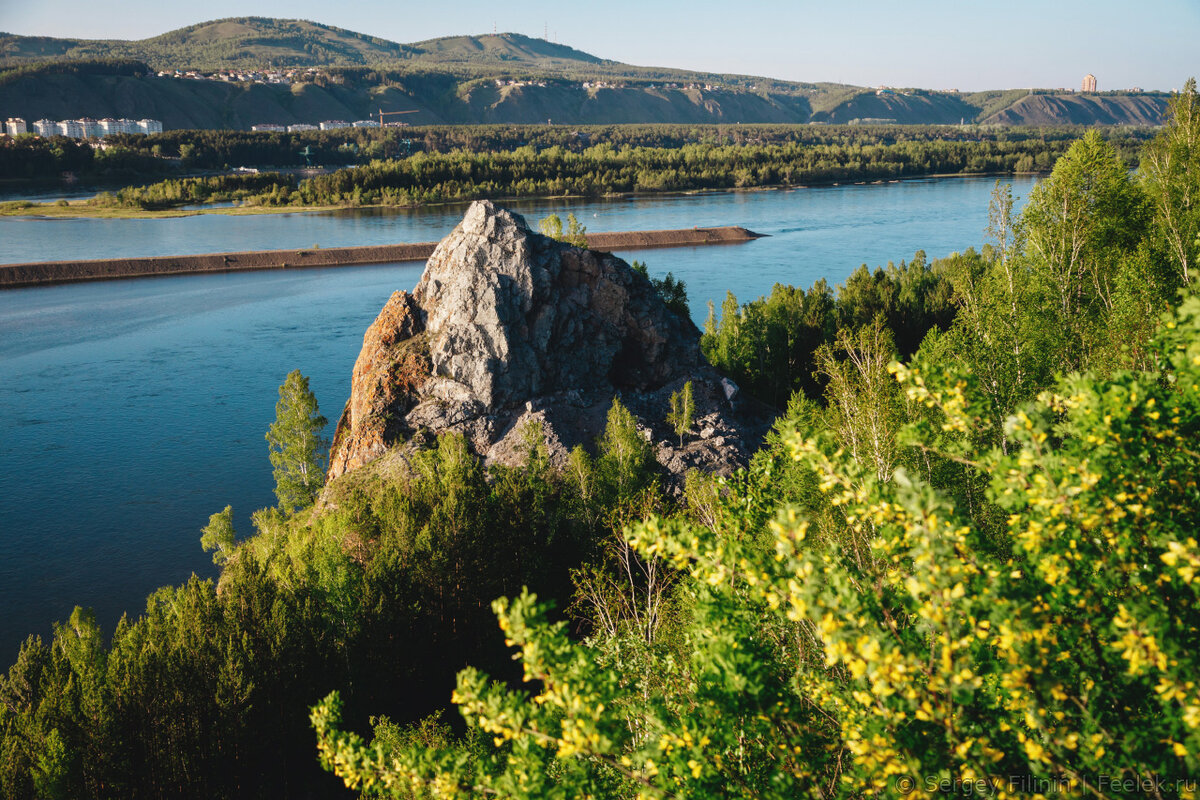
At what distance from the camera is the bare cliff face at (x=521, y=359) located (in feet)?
91.7

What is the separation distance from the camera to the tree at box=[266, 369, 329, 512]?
27.8 metres

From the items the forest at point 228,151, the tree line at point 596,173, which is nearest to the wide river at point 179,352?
the tree line at point 596,173

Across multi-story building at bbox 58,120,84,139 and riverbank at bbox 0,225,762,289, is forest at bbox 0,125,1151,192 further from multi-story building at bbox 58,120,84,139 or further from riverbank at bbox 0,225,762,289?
riverbank at bbox 0,225,762,289

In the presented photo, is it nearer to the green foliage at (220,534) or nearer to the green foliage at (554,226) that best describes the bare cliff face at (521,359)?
the green foliage at (220,534)

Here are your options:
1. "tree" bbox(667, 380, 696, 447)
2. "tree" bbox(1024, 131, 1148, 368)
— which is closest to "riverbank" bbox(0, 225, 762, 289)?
"tree" bbox(667, 380, 696, 447)

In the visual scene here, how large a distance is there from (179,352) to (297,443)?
99.8 ft

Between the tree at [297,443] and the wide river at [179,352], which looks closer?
the tree at [297,443]

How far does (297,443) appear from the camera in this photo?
91.8 ft

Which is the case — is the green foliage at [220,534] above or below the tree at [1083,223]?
below

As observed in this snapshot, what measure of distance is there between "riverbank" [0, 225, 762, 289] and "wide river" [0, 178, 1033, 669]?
1842 mm

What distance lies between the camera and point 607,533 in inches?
915

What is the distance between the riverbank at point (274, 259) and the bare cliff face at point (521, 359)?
5031 centimetres

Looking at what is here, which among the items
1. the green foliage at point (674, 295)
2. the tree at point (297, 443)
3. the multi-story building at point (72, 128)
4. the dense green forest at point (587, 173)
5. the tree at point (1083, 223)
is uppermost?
the multi-story building at point (72, 128)

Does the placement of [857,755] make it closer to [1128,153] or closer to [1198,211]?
[1198,211]
